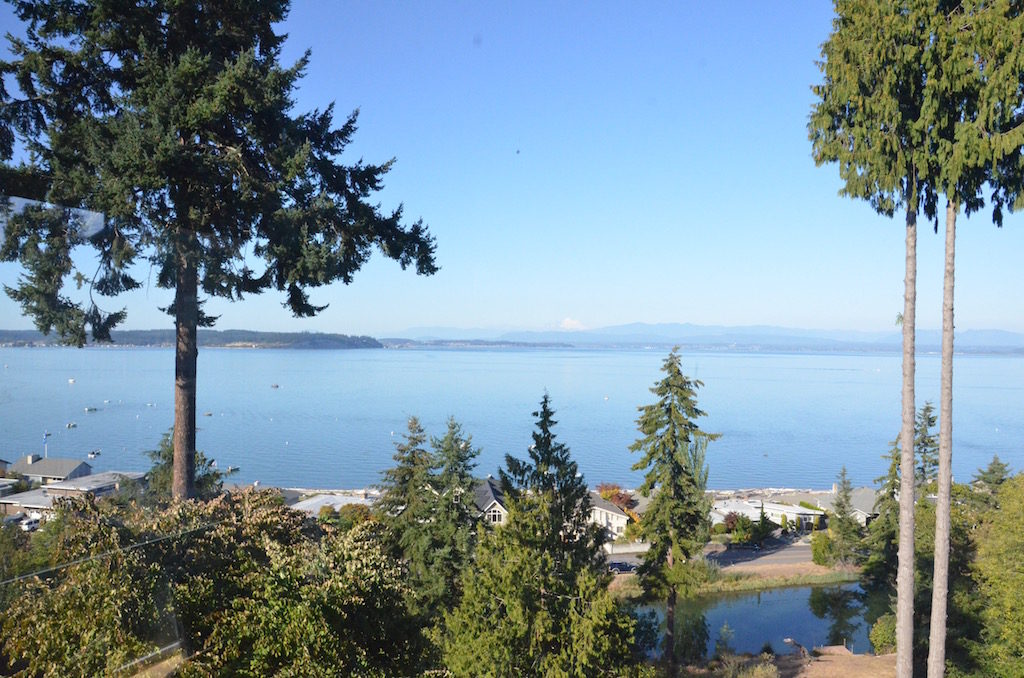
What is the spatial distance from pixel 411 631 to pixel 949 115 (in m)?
8.07

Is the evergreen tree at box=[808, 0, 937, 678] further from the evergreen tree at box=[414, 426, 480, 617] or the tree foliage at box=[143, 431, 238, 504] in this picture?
the tree foliage at box=[143, 431, 238, 504]

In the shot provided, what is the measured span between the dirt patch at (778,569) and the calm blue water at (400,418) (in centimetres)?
1094

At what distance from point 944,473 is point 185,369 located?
376 inches

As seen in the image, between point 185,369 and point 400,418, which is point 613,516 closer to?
point 185,369

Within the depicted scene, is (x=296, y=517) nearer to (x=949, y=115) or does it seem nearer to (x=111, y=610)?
(x=111, y=610)

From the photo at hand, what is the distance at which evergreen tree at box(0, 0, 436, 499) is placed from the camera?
791 centimetres

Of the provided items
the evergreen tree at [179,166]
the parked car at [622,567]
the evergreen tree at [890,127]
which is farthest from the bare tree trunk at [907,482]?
the parked car at [622,567]

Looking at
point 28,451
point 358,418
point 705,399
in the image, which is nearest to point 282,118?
point 28,451

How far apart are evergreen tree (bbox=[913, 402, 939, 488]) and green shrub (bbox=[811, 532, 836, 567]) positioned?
10.1 meters

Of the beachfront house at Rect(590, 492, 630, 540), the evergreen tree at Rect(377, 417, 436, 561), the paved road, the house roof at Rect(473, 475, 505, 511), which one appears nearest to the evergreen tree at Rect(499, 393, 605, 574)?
the evergreen tree at Rect(377, 417, 436, 561)

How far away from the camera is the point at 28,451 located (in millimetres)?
9336

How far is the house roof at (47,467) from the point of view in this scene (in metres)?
8.51

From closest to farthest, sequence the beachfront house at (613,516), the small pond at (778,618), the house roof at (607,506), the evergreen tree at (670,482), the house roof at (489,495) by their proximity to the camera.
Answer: the evergreen tree at (670,482) → the small pond at (778,618) → the house roof at (489,495) → the beachfront house at (613,516) → the house roof at (607,506)

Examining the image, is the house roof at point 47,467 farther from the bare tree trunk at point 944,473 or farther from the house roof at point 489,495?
the house roof at point 489,495
